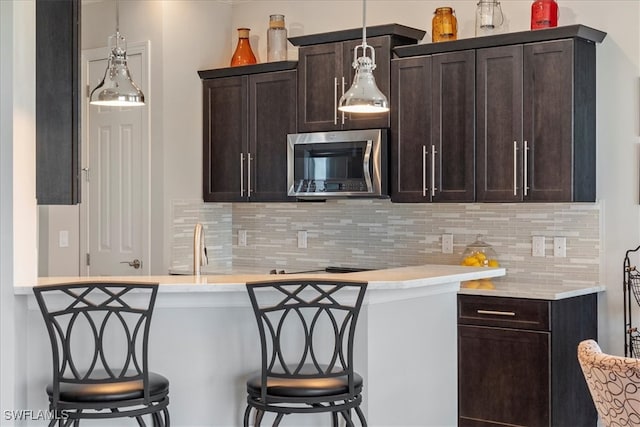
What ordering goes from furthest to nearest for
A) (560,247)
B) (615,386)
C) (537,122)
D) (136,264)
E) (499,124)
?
(136,264) → (560,247) → (499,124) → (537,122) → (615,386)

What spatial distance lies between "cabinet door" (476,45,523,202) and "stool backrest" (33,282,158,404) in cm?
226

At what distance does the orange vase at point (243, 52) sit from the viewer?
6180mm

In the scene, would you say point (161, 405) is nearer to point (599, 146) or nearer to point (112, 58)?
point (112, 58)

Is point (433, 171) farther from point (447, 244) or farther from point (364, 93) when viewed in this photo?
point (364, 93)

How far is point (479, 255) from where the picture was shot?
5.14 metres

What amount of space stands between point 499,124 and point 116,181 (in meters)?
2.95

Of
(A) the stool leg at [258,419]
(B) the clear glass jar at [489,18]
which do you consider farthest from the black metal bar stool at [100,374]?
A: (B) the clear glass jar at [489,18]

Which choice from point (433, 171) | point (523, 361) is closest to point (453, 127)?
point (433, 171)

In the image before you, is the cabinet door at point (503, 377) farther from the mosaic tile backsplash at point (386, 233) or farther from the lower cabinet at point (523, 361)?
the mosaic tile backsplash at point (386, 233)

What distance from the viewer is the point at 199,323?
11.6ft

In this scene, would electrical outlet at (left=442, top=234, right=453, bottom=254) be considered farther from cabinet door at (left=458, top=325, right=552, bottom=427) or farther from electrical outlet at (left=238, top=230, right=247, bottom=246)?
electrical outlet at (left=238, top=230, right=247, bottom=246)

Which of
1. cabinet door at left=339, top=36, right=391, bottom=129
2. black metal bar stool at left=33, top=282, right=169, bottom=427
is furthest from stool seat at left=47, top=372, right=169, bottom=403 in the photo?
cabinet door at left=339, top=36, right=391, bottom=129

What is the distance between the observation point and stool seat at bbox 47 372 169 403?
309 centimetres

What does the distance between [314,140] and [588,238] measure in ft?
6.04
